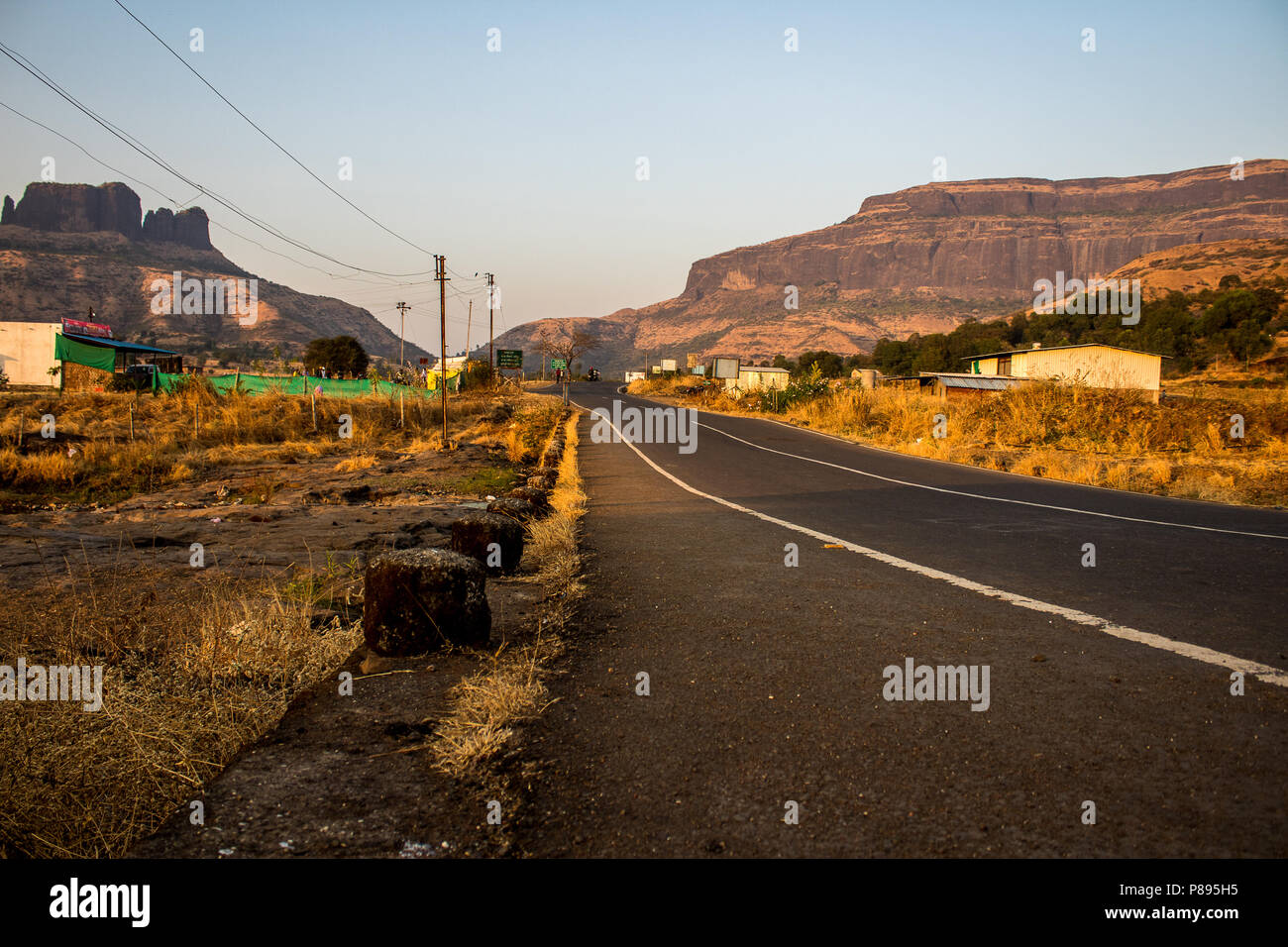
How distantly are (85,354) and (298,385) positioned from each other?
52.2ft

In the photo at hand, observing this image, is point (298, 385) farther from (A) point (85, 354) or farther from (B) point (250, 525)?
(B) point (250, 525)

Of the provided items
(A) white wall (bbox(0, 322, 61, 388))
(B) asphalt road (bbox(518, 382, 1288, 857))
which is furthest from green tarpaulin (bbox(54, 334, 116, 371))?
(B) asphalt road (bbox(518, 382, 1288, 857))

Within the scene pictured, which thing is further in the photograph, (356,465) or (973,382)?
(973,382)

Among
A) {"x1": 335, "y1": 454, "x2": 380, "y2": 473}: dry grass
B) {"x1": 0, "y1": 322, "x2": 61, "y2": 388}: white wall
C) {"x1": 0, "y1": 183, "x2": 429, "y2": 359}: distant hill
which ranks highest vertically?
{"x1": 0, "y1": 183, "x2": 429, "y2": 359}: distant hill

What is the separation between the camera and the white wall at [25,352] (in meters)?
55.7

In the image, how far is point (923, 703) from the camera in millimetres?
3379

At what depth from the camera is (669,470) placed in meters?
15.5

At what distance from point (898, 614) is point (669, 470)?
10.7 meters

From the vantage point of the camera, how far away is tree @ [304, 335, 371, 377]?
238ft

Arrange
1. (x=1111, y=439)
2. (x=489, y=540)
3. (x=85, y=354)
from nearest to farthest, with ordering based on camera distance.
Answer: (x=489, y=540) < (x=1111, y=439) < (x=85, y=354)

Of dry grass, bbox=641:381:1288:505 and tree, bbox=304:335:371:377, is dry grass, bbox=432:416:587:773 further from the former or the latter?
tree, bbox=304:335:371:377

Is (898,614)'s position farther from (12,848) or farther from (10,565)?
(10,565)

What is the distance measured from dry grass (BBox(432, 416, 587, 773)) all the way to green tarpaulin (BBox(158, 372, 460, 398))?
30.6 m

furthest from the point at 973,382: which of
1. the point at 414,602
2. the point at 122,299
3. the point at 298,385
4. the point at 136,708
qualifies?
the point at 122,299
